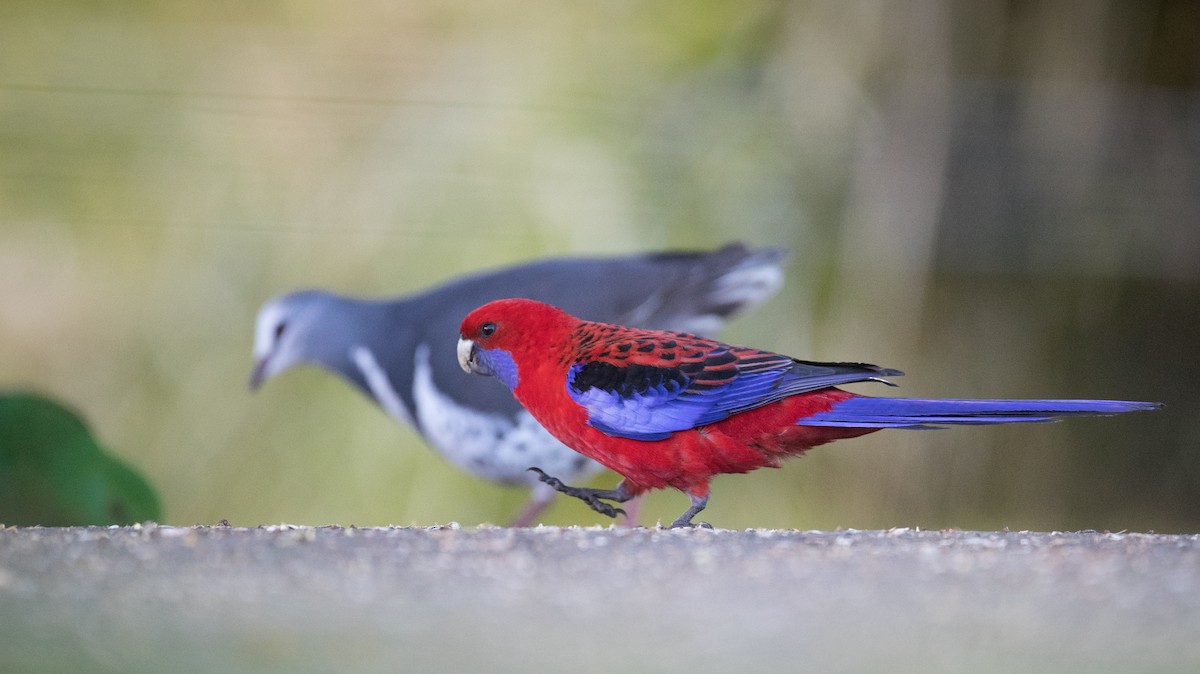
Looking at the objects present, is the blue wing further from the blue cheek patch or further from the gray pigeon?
the gray pigeon

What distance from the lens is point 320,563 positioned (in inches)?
50.1

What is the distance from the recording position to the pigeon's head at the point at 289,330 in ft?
A: 12.4

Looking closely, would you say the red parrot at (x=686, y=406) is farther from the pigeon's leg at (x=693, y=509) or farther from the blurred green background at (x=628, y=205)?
the blurred green background at (x=628, y=205)

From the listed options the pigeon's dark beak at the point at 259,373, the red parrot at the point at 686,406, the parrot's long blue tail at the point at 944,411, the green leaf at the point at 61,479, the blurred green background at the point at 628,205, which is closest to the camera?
the parrot's long blue tail at the point at 944,411

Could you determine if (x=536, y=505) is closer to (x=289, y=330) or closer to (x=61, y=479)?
(x=289, y=330)

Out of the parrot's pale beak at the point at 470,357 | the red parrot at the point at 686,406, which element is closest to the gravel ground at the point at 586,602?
the red parrot at the point at 686,406

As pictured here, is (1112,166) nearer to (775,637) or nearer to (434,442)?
(434,442)

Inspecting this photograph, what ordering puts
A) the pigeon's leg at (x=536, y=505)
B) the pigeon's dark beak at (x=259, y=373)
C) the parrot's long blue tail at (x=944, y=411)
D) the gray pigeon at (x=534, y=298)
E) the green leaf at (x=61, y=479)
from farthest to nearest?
the pigeon's dark beak at (x=259, y=373) → the pigeon's leg at (x=536, y=505) → the gray pigeon at (x=534, y=298) → the green leaf at (x=61, y=479) → the parrot's long blue tail at (x=944, y=411)

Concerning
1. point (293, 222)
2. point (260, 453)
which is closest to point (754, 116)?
point (293, 222)

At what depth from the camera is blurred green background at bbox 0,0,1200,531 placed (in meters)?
3.84

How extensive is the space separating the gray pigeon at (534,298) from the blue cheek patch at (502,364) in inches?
38.9

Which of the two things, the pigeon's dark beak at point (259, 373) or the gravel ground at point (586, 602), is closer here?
the gravel ground at point (586, 602)

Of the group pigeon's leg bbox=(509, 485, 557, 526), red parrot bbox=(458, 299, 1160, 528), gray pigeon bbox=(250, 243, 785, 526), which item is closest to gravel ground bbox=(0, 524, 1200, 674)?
red parrot bbox=(458, 299, 1160, 528)

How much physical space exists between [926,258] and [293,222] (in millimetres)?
2083
